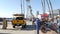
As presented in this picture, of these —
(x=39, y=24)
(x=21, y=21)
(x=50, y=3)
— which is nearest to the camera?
(x=39, y=24)

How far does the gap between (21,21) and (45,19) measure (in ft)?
60.9

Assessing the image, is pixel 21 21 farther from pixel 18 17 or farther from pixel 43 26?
pixel 43 26

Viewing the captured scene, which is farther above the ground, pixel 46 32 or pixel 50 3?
pixel 50 3

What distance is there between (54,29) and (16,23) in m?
18.6

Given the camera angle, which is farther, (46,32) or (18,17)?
(18,17)

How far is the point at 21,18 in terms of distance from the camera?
2866 cm

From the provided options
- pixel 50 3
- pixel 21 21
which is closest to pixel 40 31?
pixel 50 3

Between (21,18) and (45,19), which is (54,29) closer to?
(45,19)

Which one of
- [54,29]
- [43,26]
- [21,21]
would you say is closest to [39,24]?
[43,26]

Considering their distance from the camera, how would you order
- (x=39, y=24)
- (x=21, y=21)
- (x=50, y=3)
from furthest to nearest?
(x=21, y=21)
(x=50, y=3)
(x=39, y=24)

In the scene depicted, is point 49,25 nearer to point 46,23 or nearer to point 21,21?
point 46,23

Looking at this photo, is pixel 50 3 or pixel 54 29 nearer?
pixel 54 29

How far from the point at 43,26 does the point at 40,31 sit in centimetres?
31

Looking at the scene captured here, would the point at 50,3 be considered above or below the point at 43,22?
above
